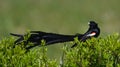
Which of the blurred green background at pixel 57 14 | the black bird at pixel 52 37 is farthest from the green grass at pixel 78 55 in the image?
the blurred green background at pixel 57 14

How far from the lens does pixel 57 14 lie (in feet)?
470

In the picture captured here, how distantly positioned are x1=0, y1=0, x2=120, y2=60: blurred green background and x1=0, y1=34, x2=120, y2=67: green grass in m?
110

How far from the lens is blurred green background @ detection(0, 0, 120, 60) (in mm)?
128875

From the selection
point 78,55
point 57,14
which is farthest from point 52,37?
point 57,14

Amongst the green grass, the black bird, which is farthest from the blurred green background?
the green grass

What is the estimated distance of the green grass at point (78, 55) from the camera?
1156 centimetres

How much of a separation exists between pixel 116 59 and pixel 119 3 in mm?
131429

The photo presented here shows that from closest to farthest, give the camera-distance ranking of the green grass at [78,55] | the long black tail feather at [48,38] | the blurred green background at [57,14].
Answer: the green grass at [78,55] < the long black tail feather at [48,38] < the blurred green background at [57,14]

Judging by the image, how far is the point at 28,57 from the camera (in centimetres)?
1177

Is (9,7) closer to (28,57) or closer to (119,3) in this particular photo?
(119,3)

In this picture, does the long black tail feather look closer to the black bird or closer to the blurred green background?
the black bird

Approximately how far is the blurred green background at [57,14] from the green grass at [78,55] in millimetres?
109821

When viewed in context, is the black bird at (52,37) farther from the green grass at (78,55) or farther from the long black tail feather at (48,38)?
the green grass at (78,55)

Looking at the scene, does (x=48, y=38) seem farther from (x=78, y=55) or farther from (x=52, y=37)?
(x=78, y=55)
